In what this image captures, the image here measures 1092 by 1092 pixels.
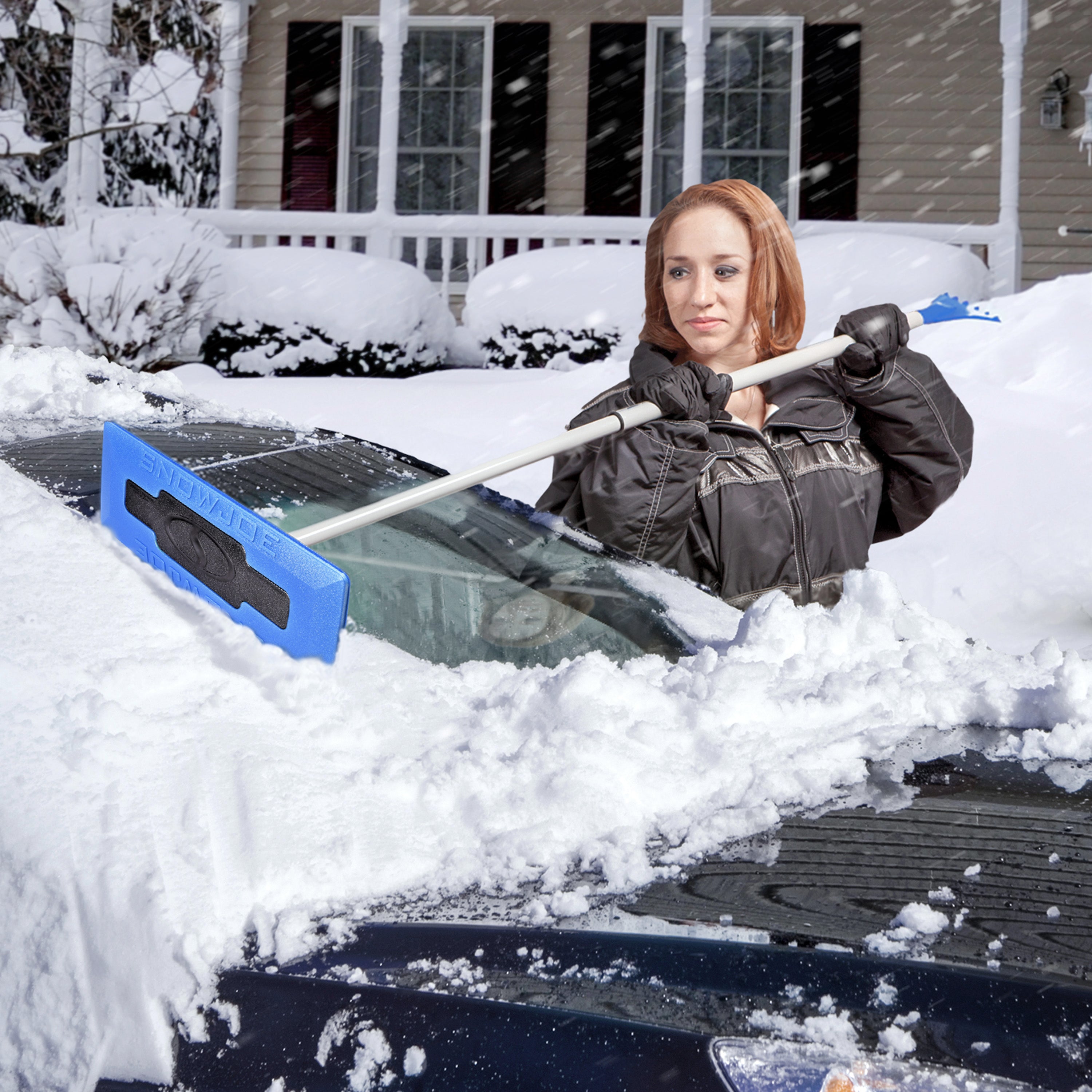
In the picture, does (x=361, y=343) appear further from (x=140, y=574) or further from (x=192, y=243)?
(x=140, y=574)

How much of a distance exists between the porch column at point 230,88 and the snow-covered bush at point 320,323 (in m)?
2.40

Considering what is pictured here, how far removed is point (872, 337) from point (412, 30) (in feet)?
30.7

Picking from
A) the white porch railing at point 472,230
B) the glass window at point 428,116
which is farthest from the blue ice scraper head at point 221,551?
the glass window at point 428,116

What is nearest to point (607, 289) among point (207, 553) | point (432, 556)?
point (432, 556)

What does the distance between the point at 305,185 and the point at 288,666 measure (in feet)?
32.3

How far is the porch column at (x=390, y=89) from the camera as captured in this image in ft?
29.8

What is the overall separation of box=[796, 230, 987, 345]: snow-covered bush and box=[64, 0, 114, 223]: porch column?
539 cm

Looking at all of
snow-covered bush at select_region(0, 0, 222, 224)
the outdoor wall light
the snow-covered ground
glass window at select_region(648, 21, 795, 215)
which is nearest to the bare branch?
snow-covered bush at select_region(0, 0, 222, 224)

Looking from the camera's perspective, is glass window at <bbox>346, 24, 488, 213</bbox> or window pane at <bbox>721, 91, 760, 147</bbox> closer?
window pane at <bbox>721, 91, 760, 147</bbox>

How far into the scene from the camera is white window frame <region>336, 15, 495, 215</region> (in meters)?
10.2

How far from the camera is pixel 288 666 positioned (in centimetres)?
138

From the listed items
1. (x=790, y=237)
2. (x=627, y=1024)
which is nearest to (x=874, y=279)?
(x=790, y=237)

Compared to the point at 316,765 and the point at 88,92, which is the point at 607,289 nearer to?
the point at 88,92

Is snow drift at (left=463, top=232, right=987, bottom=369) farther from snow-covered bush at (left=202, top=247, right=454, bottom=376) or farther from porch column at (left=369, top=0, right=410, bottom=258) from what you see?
porch column at (left=369, top=0, right=410, bottom=258)
